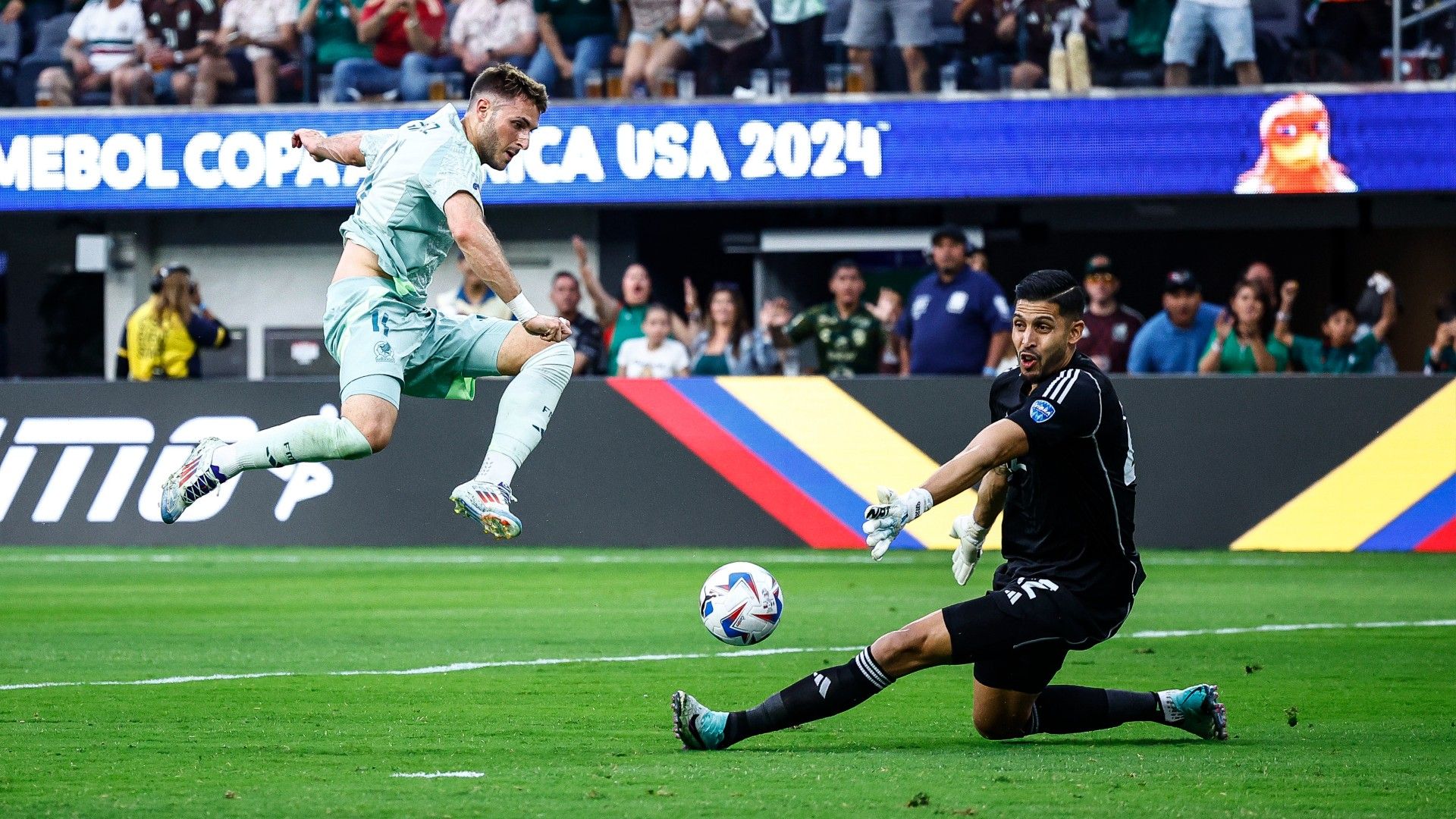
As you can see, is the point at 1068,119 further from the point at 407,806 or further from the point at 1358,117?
the point at 407,806

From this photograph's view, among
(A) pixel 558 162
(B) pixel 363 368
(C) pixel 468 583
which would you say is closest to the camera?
(B) pixel 363 368

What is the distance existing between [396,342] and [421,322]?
0.15m

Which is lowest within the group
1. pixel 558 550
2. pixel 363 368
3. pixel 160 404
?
pixel 558 550

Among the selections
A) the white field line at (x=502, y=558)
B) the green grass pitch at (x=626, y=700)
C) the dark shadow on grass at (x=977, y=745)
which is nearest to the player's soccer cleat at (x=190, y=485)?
the green grass pitch at (x=626, y=700)

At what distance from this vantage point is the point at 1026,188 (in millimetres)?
18531

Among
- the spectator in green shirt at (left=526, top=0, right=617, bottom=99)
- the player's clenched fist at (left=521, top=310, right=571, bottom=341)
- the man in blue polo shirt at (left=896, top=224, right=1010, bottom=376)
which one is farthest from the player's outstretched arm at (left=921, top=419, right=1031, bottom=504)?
the spectator in green shirt at (left=526, top=0, right=617, bottom=99)

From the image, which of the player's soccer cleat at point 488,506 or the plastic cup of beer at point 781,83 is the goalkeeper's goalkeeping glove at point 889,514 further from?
the plastic cup of beer at point 781,83

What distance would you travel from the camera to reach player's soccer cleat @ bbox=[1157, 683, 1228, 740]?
668 cm

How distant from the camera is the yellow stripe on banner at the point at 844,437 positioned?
14984mm

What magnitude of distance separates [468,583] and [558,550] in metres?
2.28

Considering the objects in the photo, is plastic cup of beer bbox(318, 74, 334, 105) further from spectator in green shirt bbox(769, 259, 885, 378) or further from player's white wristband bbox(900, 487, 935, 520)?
player's white wristband bbox(900, 487, 935, 520)

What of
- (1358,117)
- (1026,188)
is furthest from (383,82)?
(1358,117)

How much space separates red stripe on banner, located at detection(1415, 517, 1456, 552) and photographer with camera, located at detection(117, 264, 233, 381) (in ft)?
31.7

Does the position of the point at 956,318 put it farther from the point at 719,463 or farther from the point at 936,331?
the point at 719,463
